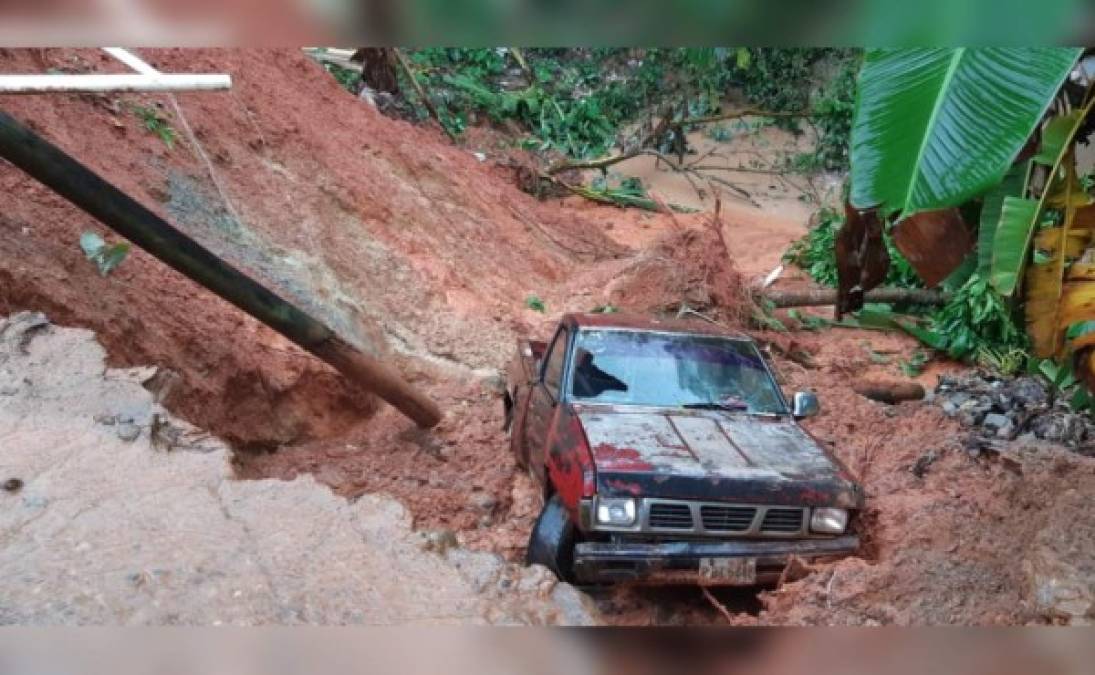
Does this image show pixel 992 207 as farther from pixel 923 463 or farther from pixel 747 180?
pixel 747 180

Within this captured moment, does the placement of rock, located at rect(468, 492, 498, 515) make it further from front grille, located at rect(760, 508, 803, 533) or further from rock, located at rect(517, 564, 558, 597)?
front grille, located at rect(760, 508, 803, 533)

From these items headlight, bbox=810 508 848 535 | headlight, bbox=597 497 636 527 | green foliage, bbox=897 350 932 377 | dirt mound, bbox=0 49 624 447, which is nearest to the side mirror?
headlight, bbox=810 508 848 535

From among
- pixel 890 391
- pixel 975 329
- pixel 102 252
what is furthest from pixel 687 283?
pixel 102 252

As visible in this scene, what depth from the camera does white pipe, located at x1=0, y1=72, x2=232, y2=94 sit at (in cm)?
671

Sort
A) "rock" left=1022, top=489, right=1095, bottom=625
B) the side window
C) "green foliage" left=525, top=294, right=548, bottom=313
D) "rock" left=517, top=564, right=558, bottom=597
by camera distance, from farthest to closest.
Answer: "green foliage" left=525, top=294, right=548, bottom=313 → the side window → "rock" left=517, top=564, right=558, bottom=597 → "rock" left=1022, top=489, right=1095, bottom=625

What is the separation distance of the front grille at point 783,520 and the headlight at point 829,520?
3.8 inches

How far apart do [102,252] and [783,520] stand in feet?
18.6

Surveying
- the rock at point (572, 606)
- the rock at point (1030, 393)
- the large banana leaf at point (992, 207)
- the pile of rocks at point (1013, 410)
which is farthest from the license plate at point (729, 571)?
the rock at point (1030, 393)

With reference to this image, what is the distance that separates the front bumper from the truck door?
124 centimetres

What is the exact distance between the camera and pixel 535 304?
535 inches

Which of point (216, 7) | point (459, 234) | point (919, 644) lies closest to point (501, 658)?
point (919, 644)

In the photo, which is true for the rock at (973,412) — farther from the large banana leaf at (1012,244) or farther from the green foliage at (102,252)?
the green foliage at (102,252)

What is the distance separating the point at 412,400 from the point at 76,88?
133 inches

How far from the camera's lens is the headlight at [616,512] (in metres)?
5.34
